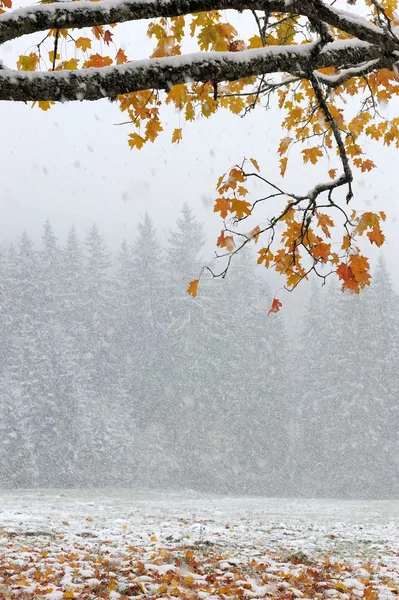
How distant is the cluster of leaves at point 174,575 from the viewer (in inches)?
205

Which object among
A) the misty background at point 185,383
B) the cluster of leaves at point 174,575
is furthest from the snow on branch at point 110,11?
the misty background at point 185,383

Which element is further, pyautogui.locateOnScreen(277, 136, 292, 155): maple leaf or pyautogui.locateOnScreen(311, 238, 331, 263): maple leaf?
pyautogui.locateOnScreen(277, 136, 292, 155): maple leaf

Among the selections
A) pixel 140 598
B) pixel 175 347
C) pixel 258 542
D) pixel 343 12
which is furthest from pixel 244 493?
pixel 343 12

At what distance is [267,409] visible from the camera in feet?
145

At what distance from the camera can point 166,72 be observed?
10.5 feet

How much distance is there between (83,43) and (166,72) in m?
1.58

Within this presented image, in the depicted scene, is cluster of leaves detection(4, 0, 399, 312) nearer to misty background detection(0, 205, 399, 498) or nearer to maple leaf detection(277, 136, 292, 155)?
maple leaf detection(277, 136, 292, 155)

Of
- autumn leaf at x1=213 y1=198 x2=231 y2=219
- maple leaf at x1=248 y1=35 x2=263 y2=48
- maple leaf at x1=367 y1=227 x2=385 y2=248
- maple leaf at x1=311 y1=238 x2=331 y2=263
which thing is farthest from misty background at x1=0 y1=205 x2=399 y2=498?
maple leaf at x1=248 y1=35 x2=263 y2=48

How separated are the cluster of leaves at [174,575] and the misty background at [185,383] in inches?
1228

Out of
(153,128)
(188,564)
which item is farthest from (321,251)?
(188,564)

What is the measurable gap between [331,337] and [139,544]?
3989 centimetres

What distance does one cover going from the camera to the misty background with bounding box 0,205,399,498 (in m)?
39.6

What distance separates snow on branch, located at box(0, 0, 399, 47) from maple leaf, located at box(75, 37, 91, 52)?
57.2 inches

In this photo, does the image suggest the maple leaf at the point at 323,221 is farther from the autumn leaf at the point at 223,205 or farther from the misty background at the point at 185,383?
the misty background at the point at 185,383
